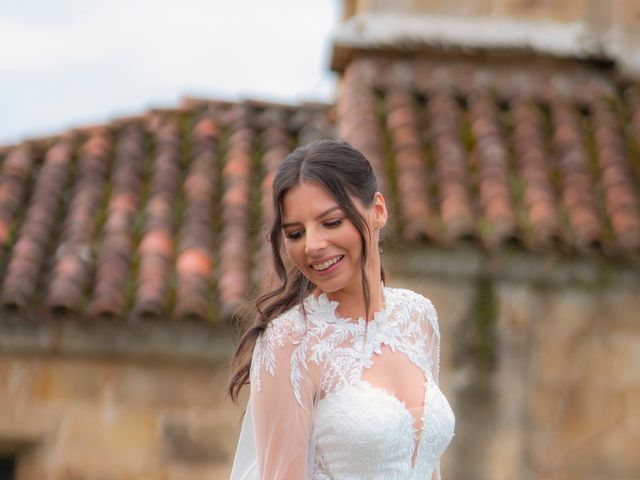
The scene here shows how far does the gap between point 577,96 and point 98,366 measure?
338cm

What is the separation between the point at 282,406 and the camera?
10.6 ft

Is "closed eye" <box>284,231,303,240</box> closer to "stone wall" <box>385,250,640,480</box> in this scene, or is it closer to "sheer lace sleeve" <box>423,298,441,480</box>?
"sheer lace sleeve" <box>423,298,441,480</box>

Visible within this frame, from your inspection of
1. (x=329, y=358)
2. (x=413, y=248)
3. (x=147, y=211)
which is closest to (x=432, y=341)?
(x=329, y=358)

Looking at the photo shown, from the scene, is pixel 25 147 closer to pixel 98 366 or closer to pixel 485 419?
pixel 98 366

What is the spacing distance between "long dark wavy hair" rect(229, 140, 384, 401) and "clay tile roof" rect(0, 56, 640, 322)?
12.2ft

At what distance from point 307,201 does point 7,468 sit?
5.79 metres

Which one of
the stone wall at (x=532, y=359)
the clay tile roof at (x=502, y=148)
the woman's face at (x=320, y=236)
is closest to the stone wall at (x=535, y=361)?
the stone wall at (x=532, y=359)

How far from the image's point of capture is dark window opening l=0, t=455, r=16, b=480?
8.55 metres

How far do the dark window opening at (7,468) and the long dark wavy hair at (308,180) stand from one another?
17.7 feet

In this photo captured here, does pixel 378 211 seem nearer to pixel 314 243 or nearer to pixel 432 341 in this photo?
pixel 314 243

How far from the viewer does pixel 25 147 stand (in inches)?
385

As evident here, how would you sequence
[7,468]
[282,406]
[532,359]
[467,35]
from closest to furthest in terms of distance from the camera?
1. [282,406]
2. [532,359]
3. [7,468]
4. [467,35]

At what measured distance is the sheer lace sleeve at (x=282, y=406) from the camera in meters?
3.22

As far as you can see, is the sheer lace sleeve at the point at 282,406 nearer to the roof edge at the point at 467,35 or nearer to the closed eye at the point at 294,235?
the closed eye at the point at 294,235
